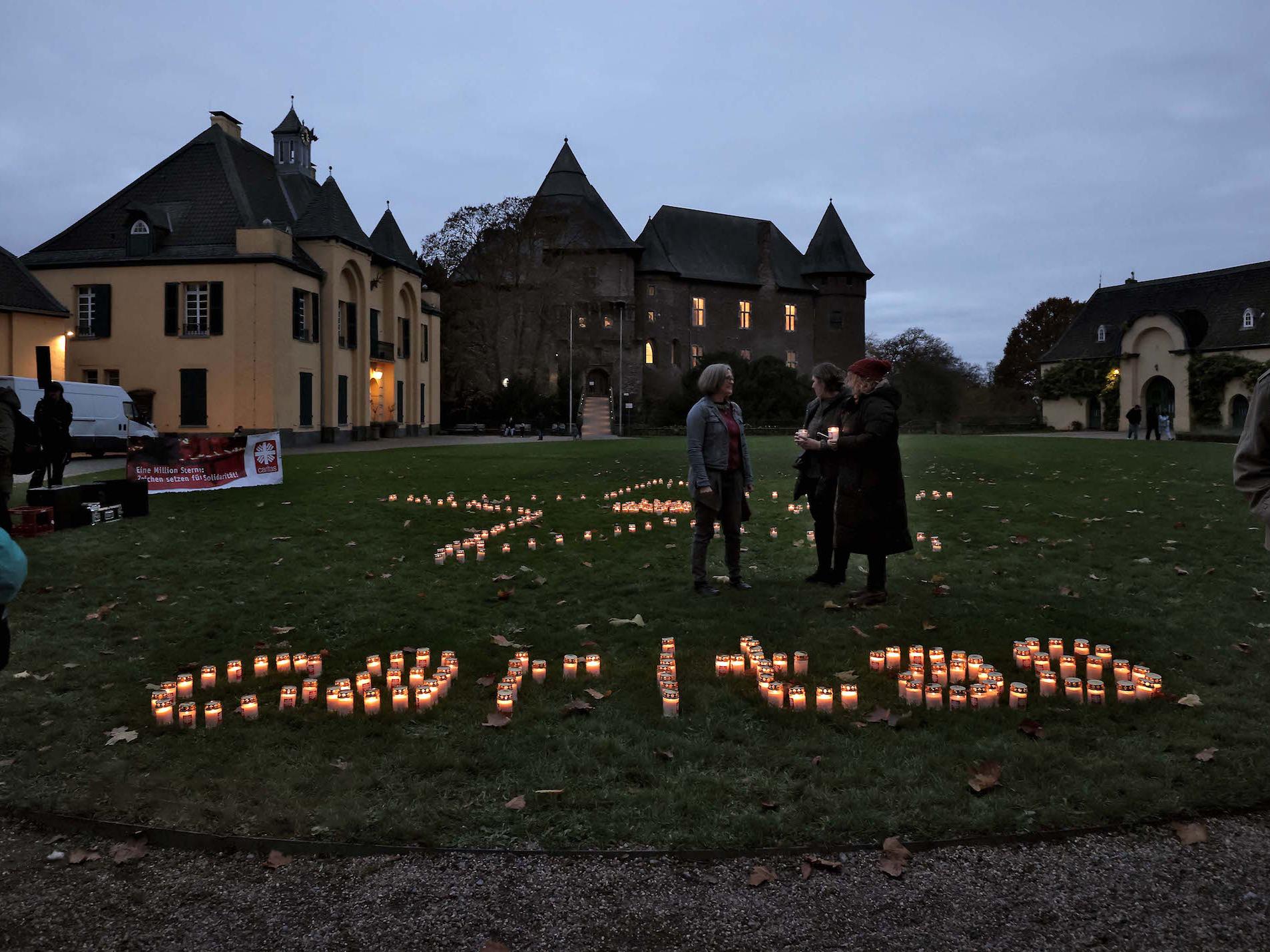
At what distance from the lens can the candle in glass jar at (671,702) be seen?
5.12 metres

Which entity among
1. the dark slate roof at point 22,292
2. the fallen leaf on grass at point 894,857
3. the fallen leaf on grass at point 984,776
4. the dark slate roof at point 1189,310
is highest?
the dark slate roof at point 1189,310

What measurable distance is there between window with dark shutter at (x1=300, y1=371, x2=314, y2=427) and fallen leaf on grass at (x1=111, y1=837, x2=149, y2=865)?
38.0 meters

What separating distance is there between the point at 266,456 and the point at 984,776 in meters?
16.9

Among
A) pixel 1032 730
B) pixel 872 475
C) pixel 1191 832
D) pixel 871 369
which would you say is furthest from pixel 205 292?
pixel 1191 832

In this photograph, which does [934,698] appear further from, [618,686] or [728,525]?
[728,525]

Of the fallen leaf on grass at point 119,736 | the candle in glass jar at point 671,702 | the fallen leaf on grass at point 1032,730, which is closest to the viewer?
the fallen leaf on grass at point 1032,730

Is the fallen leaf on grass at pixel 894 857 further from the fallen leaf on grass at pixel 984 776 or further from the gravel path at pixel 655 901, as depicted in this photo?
the fallen leaf on grass at pixel 984 776

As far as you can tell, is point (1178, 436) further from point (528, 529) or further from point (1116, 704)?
point (1116, 704)

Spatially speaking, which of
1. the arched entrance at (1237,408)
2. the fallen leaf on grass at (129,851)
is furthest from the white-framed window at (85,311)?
the arched entrance at (1237,408)

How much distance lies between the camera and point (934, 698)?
204 inches

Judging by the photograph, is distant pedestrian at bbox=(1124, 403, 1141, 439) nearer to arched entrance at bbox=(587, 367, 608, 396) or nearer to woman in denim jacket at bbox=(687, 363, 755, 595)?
arched entrance at bbox=(587, 367, 608, 396)

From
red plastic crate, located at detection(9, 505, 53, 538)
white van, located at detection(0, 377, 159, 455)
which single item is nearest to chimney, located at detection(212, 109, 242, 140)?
white van, located at detection(0, 377, 159, 455)

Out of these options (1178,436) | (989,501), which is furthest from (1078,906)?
(1178,436)

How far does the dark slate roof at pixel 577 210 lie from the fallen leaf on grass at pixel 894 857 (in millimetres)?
58481
